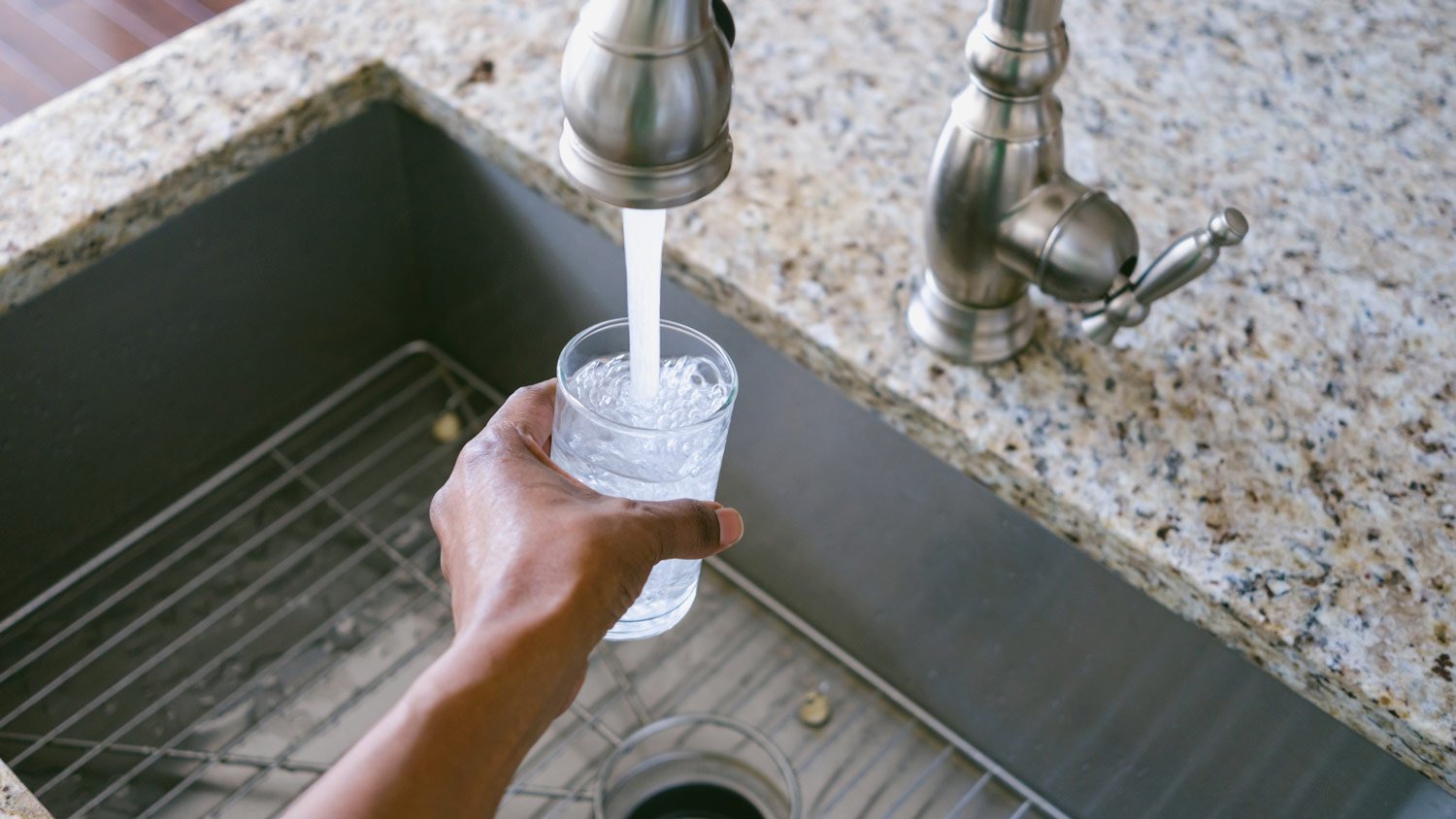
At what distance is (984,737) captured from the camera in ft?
3.12

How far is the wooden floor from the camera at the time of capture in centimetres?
109

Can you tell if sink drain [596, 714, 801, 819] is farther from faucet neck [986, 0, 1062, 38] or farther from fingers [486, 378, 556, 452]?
faucet neck [986, 0, 1062, 38]

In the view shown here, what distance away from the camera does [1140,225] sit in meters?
0.95

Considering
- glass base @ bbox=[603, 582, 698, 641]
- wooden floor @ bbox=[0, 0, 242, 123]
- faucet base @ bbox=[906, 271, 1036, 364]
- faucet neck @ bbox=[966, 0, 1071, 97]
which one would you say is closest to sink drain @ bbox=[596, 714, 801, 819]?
glass base @ bbox=[603, 582, 698, 641]

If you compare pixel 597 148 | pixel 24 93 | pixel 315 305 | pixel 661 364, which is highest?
pixel 597 148

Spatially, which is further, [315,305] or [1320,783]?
[315,305]

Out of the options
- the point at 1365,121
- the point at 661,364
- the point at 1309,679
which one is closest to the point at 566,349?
the point at 661,364

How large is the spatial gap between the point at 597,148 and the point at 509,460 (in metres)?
0.19

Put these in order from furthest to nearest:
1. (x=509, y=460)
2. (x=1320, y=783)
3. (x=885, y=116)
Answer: (x=885, y=116), (x=1320, y=783), (x=509, y=460)

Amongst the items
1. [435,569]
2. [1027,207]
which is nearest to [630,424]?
[1027,207]

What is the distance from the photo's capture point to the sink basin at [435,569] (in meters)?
0.84

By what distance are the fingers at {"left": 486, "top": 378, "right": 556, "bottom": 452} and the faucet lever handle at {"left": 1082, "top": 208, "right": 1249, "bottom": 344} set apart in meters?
0.36

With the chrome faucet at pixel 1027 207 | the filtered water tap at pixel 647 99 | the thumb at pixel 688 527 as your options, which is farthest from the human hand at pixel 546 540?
the chrome faucet at pixel 1027 207

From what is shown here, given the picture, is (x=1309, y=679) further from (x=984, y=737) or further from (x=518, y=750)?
(x=518, y=750)
